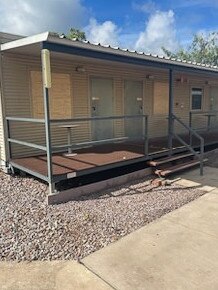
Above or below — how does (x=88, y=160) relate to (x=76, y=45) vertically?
below

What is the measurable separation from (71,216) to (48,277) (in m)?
1.29

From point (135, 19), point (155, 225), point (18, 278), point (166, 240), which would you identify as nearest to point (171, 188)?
point (155, 225)

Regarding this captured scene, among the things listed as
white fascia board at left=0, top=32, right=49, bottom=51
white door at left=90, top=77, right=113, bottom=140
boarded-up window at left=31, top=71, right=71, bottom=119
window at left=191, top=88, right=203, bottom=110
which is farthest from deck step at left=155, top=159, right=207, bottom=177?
window at left=191, top=88, right=203, bottom=110

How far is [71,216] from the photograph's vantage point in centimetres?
397

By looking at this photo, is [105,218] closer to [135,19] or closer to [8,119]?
[8,119]

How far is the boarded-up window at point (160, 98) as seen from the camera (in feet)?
30.5

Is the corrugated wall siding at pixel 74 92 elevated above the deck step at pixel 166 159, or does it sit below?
above

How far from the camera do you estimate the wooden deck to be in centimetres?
491

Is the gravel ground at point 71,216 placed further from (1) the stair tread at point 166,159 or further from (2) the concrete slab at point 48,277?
(1) the stair tread at point 166,159

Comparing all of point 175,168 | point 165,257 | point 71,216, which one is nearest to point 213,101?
point 175,168

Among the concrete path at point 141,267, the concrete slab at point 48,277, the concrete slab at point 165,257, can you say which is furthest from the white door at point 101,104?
the concrete slab at point 48,277

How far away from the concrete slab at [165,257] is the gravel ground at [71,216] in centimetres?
23

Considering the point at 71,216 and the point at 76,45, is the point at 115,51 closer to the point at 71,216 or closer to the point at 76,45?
the point at 76,45

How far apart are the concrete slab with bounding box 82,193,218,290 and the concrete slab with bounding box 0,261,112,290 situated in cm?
13
